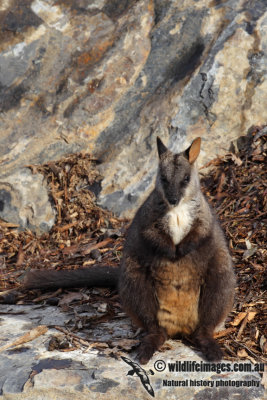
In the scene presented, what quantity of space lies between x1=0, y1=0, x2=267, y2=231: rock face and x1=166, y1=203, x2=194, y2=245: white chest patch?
7.26 feet

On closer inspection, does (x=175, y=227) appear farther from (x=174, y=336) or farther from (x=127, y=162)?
(x=127, y=162)

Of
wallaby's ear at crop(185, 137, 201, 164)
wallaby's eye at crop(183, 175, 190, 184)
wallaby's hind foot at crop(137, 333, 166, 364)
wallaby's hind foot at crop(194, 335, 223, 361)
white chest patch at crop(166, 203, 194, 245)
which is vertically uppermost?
wallaby's ear at crop(185, 137, 201, 164)

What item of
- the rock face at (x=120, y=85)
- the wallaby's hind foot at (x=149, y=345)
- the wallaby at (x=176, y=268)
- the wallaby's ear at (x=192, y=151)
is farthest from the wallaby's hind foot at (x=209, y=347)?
the rock face at (x=120, y=85)

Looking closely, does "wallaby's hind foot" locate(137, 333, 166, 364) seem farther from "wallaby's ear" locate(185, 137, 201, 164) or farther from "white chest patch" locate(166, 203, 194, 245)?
"wallaby's ear" locate(185, 137, 201, 164)

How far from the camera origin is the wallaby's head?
4156 millimetres

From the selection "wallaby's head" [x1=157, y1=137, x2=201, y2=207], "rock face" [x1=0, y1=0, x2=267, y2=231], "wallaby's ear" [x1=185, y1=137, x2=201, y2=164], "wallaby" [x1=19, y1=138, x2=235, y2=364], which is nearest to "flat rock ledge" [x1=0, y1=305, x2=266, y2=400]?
"wallaby" [x1=19, y1=138, x2=235, y2=364]

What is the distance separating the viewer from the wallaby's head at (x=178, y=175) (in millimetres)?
4156

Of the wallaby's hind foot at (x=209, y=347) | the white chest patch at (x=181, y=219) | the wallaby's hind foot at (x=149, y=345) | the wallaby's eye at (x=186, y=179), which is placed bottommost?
the wallaby's hind foot at (x=209, y=347)

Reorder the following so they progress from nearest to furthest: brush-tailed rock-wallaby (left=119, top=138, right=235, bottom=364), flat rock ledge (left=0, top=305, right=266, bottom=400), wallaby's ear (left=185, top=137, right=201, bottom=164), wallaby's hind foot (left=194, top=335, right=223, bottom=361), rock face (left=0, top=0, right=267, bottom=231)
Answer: flat rock ledge (left=0, top=305, right=266, bottom=400) → wallaby's hind foot (left=194, top=335, right=223, bottom=361) → brush-tailed rock-wallaby (left=119, top=138, right=235, bottom=364) → wallaby's ear (left=185, top=137, right=201, bottom=164) → rock face (left=0, top=0, right=267, bottom=231)

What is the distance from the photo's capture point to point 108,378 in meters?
3.51

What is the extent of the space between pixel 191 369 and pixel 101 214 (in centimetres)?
314

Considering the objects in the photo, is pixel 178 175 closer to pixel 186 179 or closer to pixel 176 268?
pixel 186 179

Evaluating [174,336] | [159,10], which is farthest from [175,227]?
[159,10]

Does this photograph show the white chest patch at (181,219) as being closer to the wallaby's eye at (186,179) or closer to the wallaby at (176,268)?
the wallaby at (176,268)
